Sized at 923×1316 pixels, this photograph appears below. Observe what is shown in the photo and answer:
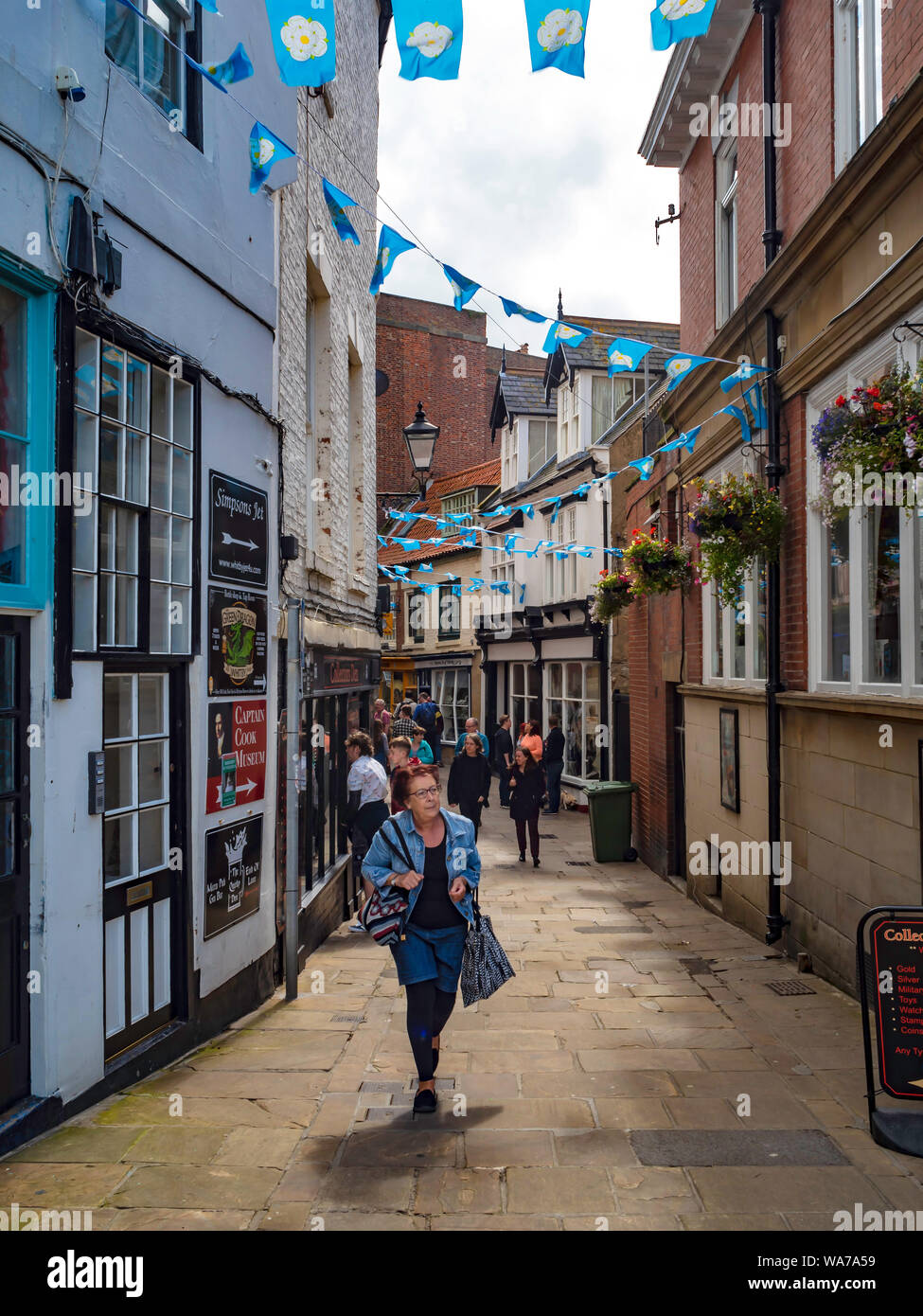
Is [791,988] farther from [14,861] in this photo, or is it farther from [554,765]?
[554,765]

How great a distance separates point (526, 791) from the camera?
13703 millimetres

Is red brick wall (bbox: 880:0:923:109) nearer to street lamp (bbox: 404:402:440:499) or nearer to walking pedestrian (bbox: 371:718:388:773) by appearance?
street lamp (bbox: 404:402:440:499)

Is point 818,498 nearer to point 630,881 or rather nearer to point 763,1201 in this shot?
point 763,1201

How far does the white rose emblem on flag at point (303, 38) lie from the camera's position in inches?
206

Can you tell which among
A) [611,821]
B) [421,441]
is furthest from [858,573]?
[421,441]

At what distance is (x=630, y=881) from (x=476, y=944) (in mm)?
8312

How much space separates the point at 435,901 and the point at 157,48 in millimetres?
5092

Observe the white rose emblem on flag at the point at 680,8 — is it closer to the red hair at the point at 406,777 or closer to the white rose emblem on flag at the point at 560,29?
the white rose emblem on flag at the point at 560,29

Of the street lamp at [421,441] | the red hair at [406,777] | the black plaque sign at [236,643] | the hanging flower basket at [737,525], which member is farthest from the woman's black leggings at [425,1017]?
the street lamp at [421,441]

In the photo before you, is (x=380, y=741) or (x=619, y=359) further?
(x=380, y=741)

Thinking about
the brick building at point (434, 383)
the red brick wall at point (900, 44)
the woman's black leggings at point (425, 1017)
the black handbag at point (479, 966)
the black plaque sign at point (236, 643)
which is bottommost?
the woman's black leggings at point (425, 1017)

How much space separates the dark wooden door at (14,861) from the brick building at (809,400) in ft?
15.0

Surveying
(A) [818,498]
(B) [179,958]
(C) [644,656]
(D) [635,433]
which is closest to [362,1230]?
(B) [179,958]

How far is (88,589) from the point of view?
16.0 ft
